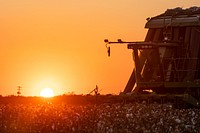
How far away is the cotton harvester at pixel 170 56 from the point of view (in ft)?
94.6

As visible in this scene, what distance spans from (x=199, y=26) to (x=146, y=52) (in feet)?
11.5

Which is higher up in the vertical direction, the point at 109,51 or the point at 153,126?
the point at 109,51

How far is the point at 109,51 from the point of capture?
27781mm

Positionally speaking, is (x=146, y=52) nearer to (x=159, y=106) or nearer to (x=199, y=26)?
(x=199, y=26)

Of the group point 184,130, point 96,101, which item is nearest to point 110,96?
point 96,101

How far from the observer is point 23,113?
21.1 meters

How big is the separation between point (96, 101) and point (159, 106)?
143 inches

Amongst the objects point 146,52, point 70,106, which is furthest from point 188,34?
point 70,106

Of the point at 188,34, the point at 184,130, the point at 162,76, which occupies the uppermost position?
the point at 188,34

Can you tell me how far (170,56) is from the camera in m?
30.3

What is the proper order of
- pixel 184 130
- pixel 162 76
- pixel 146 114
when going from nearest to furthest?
pixel 184 130 < pixel 146 114 < pixel 162 76

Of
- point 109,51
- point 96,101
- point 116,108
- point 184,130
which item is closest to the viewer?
point 184,130

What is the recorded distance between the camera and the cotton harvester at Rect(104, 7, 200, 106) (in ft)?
94.6

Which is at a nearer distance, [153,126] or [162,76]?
[153,126]
